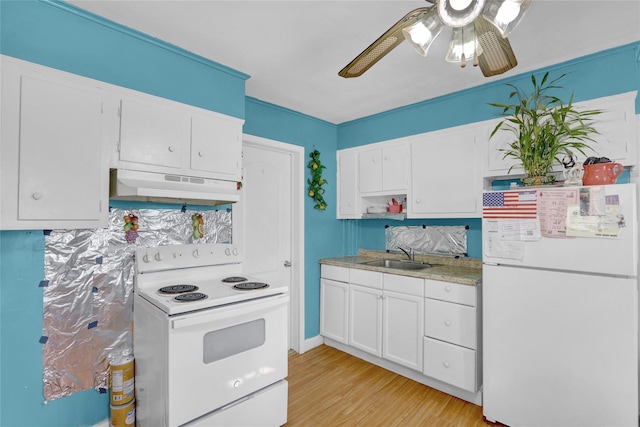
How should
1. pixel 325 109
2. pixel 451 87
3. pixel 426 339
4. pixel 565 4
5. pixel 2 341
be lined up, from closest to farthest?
pixel 2 341, pixel 565 4, pixel 426 339, pixel 451 87, pixel 325 109

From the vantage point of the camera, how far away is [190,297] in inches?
72.5

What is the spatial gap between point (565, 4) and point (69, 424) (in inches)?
145

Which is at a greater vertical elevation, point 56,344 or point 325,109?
point 325,109

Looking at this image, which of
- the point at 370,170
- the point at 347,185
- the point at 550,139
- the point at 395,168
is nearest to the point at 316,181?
the point at 347,185

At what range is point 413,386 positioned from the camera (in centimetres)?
270

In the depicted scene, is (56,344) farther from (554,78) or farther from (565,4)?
(554,78)

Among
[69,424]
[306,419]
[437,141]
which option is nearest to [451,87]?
[437,141]

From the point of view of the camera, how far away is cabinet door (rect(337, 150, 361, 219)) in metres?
3.61

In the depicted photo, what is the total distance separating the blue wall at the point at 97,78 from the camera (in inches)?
65.8

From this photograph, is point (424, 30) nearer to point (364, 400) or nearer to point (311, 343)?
point (364, 400)

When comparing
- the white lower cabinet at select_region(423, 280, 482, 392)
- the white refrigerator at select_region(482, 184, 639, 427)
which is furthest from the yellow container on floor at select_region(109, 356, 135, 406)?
the white refrigerator at select_region(482, 184, 639, 427)

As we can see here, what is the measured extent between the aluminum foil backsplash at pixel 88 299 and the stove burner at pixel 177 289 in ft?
0.87

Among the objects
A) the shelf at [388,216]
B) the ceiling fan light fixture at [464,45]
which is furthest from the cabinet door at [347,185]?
the ceiling fan light fixture at [464,45]

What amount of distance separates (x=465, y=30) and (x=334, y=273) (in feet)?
8.30
